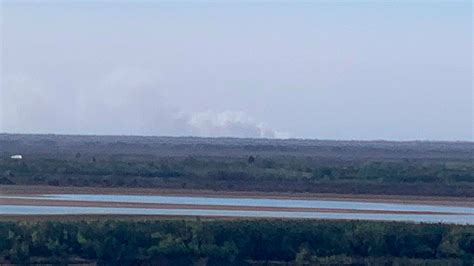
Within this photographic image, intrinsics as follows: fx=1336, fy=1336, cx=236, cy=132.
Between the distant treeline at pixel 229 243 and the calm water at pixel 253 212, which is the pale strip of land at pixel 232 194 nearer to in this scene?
the calm water at pixel 253 212

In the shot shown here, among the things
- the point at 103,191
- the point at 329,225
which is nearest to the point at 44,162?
the point at 103,191

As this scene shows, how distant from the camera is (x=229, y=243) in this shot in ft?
109

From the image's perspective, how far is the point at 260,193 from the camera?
178 feet

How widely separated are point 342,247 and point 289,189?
873 inches

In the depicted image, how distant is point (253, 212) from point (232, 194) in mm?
11055

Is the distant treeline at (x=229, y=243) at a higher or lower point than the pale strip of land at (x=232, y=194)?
lower

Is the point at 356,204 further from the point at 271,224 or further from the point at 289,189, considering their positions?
the point at 271,224

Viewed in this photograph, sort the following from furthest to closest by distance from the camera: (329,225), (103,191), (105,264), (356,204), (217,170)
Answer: (217,170) < (103,191) < (356,204) < (329,225) < (105,264)

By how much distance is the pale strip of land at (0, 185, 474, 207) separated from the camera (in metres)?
52.0

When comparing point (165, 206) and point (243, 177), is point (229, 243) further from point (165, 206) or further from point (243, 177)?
point (243, 177)

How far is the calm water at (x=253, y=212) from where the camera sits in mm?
41406

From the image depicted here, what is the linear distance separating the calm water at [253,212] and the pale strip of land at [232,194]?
6.12 ft

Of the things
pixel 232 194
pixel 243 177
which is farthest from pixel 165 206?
pixel 243 177

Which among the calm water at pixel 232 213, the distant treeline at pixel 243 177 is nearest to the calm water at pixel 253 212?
the calm water at pixel 232 213
